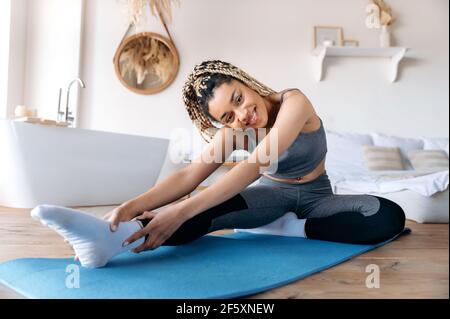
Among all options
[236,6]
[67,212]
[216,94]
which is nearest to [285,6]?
[236,6]

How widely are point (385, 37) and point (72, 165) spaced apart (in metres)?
2.17

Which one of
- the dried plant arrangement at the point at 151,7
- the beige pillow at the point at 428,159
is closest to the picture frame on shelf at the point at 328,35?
the beige pillow at the point at 428,159

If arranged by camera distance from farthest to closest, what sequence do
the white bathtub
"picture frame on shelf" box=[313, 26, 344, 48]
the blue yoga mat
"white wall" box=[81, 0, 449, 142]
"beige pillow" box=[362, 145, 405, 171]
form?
"picture frame on shelf" box=[313, 26, 344, 48] → "white wall" box=[81, 0, 449, 142] → "beige pillow" box=[362, 145, 405, 171] → the white bathtub → the blue yoga mat

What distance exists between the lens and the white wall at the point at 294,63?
2.54m

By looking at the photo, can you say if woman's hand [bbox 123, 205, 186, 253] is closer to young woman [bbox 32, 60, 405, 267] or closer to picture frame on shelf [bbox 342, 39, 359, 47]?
young woman [bbox 32, 60, 405, 267]

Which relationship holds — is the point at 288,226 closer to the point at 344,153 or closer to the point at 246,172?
the point at 246,172

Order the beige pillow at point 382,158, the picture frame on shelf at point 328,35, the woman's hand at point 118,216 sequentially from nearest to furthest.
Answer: the woman's hand at point 118,216 < the beige pillow at point 382,158 < the picture frame on shelf at point 328,35

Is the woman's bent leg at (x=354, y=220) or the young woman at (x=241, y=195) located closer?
the young woman at (x=241, y=195)

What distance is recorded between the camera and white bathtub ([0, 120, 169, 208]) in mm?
1767

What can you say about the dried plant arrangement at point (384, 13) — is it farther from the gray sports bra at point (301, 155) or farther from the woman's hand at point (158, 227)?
the woman's hand at point (158, 227)

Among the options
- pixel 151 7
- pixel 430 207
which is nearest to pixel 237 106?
A: pixel 430 207

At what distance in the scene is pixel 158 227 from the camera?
28.7 inches

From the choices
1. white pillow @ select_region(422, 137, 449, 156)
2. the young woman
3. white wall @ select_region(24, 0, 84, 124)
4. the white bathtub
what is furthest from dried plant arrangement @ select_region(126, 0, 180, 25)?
white pillow @ select_region(422, 137, 449, 156)

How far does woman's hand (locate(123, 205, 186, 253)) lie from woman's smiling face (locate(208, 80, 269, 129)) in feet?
0.86
